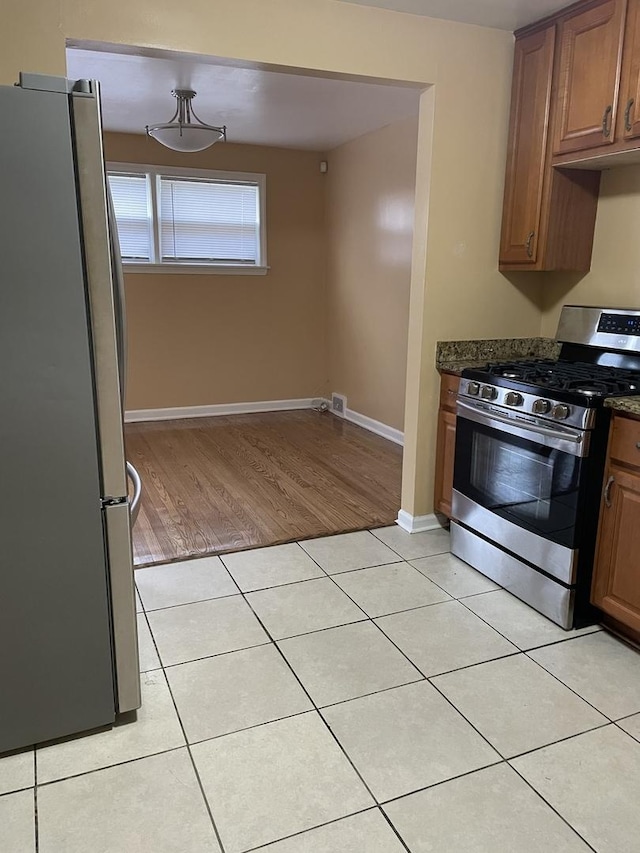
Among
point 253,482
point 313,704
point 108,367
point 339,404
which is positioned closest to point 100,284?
point 108,367

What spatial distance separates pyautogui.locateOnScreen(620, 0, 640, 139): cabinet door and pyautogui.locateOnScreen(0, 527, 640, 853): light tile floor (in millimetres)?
1926

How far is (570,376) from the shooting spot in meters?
2.75

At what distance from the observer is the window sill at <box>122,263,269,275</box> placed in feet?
18.2

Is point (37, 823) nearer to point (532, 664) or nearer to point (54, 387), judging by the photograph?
point (54, 387)

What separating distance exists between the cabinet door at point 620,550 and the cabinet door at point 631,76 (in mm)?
1305

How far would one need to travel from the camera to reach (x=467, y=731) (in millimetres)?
1942

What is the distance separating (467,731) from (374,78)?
259 centimetres

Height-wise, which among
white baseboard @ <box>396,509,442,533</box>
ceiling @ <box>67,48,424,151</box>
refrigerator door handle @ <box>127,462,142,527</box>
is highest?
ceiling @ <box>67,48,424,151</box>

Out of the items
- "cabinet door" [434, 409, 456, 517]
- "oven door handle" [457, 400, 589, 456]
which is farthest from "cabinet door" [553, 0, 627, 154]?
"cabinet door" [434, 409, 456, 517]

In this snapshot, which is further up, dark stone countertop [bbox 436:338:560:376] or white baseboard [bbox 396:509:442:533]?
dark stone countertop [bbox 436:338:560:376]

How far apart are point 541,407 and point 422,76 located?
5.23 ft

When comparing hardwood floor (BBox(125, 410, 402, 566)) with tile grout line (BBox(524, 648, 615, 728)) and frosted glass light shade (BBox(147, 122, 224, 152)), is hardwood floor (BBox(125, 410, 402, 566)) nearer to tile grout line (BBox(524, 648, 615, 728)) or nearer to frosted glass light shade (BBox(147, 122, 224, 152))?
tile grout line (BBox(524, 648, 615, 728))

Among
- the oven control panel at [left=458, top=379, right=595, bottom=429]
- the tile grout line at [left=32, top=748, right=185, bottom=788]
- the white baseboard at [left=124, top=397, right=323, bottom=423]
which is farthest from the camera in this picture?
the white baseboard at [left=124, top=397, right=323, bottom=423]

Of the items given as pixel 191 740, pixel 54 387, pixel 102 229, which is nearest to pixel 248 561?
pixel 191 740
